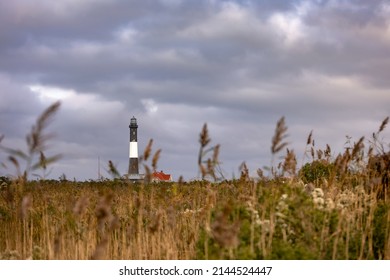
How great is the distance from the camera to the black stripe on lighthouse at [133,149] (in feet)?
180

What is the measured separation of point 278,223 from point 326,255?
0.56 m

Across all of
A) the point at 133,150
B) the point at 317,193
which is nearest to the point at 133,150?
the point at 133,150

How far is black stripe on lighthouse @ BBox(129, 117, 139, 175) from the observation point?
180 ft

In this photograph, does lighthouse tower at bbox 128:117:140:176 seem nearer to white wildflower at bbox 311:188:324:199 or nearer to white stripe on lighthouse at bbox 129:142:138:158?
white stripe on lighthouse at bbox 129:142:138:158

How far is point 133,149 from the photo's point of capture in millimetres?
59812

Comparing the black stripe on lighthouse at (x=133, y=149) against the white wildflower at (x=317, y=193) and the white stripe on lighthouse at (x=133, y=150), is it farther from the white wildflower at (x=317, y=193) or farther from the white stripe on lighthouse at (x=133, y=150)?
the white wildflower at (x=317, y=193)

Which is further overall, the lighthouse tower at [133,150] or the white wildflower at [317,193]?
the lighthouse tower at [133,150]

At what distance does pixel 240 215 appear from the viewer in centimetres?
619

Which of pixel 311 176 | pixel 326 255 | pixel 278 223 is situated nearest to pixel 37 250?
pixel 278 223

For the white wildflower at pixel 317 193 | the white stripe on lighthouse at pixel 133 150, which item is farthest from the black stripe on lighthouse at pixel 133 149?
the white wildflower at pixel 317 193

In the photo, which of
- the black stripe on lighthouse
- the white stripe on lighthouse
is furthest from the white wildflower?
the white stripe on lighthouse

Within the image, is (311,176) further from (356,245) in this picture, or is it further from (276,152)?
(276,152)
